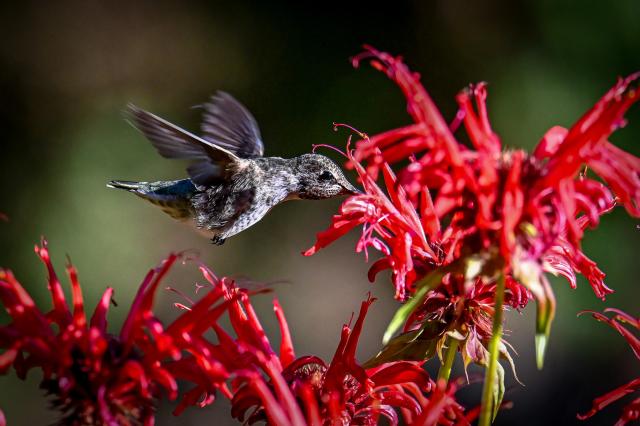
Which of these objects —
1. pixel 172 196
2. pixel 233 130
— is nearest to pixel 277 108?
pixel 233 130

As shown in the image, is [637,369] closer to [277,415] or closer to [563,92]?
[563,92]

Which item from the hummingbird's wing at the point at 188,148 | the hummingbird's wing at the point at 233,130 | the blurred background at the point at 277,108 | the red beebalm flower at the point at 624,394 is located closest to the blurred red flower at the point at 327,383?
the red beebalm flower at the point at 624,394

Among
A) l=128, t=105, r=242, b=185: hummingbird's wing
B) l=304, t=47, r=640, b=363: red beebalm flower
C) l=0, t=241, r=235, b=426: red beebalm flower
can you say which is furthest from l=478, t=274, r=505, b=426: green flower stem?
l=128, t=105, r=242, b=185: hummingbird's wing

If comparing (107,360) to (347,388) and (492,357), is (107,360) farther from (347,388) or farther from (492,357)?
(492,357)

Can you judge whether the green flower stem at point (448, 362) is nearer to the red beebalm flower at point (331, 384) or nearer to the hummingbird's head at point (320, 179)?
the red beebalm flower at point (331, 384)

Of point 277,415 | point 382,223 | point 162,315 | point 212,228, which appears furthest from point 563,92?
point 277,415
